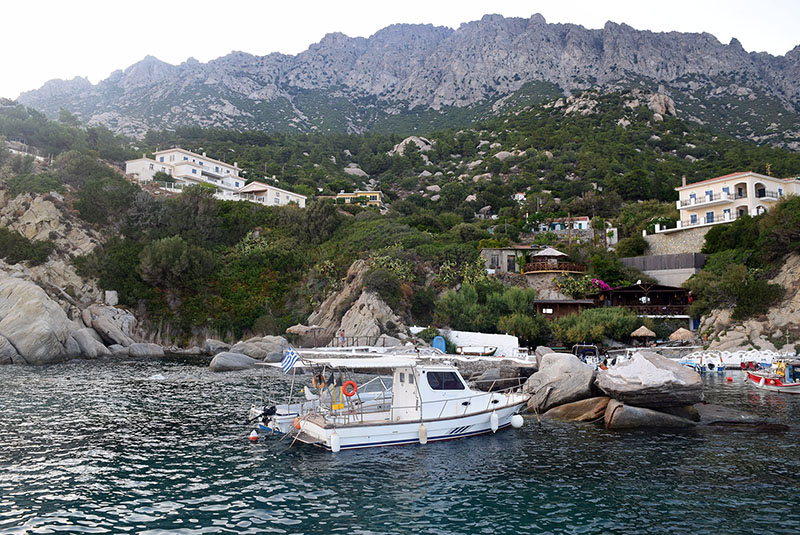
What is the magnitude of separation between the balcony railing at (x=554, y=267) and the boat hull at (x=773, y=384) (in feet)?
86.9

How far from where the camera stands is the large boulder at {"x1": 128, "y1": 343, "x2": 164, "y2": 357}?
49.2 m

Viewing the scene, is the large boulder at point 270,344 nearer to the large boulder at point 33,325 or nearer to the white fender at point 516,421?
the large boulder at point 33,325

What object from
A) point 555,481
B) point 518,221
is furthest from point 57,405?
point 518,221

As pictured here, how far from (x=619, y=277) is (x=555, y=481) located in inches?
1931

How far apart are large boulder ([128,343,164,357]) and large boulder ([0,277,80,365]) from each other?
4.87 metres

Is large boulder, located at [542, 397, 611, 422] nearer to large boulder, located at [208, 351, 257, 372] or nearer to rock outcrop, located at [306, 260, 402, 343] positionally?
rock outcrop, located at [306, 260, 402, 343]

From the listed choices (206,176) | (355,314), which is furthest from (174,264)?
(206,176)

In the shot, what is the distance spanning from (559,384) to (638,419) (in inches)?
177

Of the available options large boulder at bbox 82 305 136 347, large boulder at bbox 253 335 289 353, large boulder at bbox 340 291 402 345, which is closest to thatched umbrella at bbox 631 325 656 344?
large boulder at bbox 340 291 402 345

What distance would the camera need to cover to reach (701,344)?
149ft

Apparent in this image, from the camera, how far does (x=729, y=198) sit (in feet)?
198

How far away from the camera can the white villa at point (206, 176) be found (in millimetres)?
81062

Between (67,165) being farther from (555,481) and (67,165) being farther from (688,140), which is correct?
(688,140)

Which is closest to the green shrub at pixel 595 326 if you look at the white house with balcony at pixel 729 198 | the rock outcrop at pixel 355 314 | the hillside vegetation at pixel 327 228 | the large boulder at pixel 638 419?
the hillside vegetation at pixel 327 228
